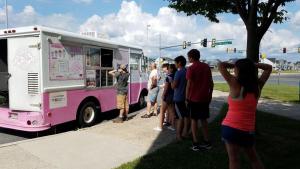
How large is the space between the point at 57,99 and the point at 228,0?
Answer: 4576 mm

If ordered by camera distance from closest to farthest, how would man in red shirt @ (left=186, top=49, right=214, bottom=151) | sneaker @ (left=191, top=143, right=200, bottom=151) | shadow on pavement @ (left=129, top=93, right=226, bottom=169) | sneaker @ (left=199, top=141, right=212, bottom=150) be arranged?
1. shadow on pavement @ (left=129, top=93, right=226, bottom=169)
2. man in red shirt @ (left=186, top=49, right=214, bottom=151)
3. sneaker @ (left=191, top=143, right=200, bottom=151)
4. sneaker @ (left=199, top=141, right=212, bottom=150)

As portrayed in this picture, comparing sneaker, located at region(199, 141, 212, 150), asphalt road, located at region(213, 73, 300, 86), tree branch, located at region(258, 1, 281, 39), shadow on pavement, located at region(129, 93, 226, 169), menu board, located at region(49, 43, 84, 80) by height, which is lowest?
asphalt road, located at region(213, 73, 300, 86)

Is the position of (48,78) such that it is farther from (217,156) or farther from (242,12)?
(242,12)

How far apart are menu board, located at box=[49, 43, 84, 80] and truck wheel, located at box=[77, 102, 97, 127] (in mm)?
824

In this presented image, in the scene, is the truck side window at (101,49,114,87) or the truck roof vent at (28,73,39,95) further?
the truck side window at (101,49,114,87)

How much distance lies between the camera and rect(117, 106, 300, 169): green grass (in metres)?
5.89

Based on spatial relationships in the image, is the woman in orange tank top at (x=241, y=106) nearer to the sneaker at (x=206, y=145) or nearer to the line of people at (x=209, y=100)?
the line of people at (x=209, y=100)

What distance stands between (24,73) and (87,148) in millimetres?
2504

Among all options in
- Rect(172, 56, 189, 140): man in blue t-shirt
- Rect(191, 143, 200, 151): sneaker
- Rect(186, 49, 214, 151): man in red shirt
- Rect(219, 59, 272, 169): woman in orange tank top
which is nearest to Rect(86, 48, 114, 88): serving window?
Rect(172, 56, 189, 140): man in blue t-shirt

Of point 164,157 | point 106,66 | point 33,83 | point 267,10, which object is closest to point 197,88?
point 164,157

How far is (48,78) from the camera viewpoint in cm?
812

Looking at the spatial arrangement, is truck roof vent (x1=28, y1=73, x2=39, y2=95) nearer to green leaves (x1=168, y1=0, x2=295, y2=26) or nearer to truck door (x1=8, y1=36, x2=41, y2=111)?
truck door (x1=8, y1=36, x2=41, y2=111)

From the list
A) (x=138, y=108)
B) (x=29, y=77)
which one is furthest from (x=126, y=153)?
(x=138, y=108)

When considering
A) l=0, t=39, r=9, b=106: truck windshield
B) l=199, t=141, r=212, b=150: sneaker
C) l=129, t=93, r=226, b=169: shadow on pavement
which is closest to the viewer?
l=129, t=93, r=226, b=169: shadow on pavement
